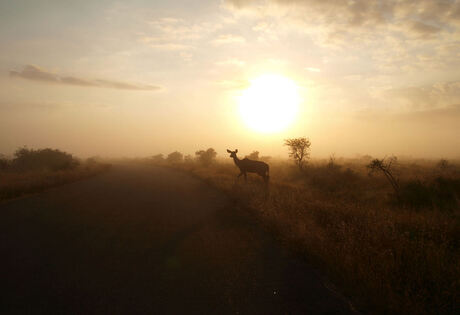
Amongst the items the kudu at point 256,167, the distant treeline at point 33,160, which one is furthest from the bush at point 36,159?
the kudu at point 256,167

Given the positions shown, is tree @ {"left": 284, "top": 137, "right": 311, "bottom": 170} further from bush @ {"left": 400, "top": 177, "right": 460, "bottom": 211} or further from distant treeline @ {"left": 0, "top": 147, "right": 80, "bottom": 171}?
distant treeline @ {"left": 0, "top": 147, "right": 80, "bottom": 171}

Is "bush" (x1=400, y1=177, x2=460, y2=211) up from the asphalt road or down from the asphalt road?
up

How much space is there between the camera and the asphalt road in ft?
12.2

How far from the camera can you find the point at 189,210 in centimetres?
979

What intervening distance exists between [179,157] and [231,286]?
78879 millimetres

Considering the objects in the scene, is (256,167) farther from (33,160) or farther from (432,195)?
(33,160)

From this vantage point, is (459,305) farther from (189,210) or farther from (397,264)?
(189,210)

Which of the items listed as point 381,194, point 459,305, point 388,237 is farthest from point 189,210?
point 381,194

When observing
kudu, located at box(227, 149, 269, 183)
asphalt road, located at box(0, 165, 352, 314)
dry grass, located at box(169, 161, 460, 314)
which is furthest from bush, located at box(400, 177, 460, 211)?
asphalt road, located at box(0, 165, 352, 314)

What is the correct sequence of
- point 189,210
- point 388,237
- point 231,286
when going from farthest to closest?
1. point 189,210
2. point 388,237
3. point 231,286

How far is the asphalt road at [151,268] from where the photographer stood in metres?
3.72

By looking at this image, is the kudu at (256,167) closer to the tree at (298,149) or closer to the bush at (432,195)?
the bush at (432,195)

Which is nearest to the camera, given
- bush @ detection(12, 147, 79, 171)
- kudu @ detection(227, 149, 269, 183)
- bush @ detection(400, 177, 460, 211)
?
bush @ detection(400, 177, 460, 211)

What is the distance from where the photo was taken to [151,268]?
15.8 ft
